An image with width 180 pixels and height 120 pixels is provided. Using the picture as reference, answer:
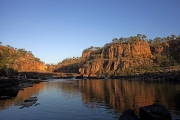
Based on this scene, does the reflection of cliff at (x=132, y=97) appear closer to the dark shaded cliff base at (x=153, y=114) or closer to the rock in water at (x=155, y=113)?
the dark shaded cliff base at (x=153, y=114)

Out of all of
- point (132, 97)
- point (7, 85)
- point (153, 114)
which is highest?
point (7, 85)

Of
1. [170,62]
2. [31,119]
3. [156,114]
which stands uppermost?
[170,62]

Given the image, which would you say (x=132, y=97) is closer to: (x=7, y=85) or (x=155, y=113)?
(x=155, y=113)

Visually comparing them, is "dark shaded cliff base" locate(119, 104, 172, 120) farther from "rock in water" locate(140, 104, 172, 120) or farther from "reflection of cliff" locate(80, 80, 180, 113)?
"reflection of cliff" locate(80, 80, 180, 113)

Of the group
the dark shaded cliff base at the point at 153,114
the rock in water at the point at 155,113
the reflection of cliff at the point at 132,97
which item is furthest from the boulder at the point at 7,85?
the rock in water at the point at 155,113

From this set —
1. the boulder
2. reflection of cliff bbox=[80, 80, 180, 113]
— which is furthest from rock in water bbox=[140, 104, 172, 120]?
the boulder

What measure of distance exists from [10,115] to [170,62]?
171 metres

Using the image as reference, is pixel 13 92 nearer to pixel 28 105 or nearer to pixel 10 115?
pixel 28 105

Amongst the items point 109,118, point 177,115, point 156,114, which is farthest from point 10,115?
point 177,115

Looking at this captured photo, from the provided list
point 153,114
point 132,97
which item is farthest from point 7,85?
point 153,114

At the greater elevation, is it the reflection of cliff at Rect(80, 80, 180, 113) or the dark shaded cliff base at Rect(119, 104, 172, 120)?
the dark shaded cliff base at Rect(119, 104, 172, 120)

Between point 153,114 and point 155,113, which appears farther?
point 155,113

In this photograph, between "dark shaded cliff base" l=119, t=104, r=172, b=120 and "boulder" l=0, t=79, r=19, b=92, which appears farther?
"boulder" l=0, t=79, r=19, b=92

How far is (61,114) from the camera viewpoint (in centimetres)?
3325
